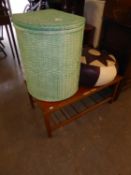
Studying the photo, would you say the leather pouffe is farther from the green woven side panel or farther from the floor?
the floor

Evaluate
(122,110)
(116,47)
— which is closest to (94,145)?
(122,110)

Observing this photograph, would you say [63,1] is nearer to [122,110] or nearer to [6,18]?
[6,18]

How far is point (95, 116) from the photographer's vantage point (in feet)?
4.83

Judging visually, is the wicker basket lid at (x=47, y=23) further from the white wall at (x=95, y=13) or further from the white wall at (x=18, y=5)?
the white wall at (x=18, y=5)

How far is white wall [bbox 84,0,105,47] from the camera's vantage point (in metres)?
1.64

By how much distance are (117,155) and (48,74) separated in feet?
2.85

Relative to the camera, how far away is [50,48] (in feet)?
2.54

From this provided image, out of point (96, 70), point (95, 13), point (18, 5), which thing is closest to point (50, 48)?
point (96, 70)

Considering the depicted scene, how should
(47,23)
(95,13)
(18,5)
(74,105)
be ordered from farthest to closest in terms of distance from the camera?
(18,5), (95,13), (74,105), (47,23)

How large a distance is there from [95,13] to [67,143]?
59.5 inches

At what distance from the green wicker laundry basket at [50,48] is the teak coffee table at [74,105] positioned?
11 centimetres

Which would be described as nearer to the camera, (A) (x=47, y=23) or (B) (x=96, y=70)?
(A) (x=47, y=23)

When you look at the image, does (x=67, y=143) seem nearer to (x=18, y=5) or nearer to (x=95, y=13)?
(x=95, y=13)

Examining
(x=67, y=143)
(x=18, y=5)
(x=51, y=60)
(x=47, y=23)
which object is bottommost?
(x=67, y=143)
